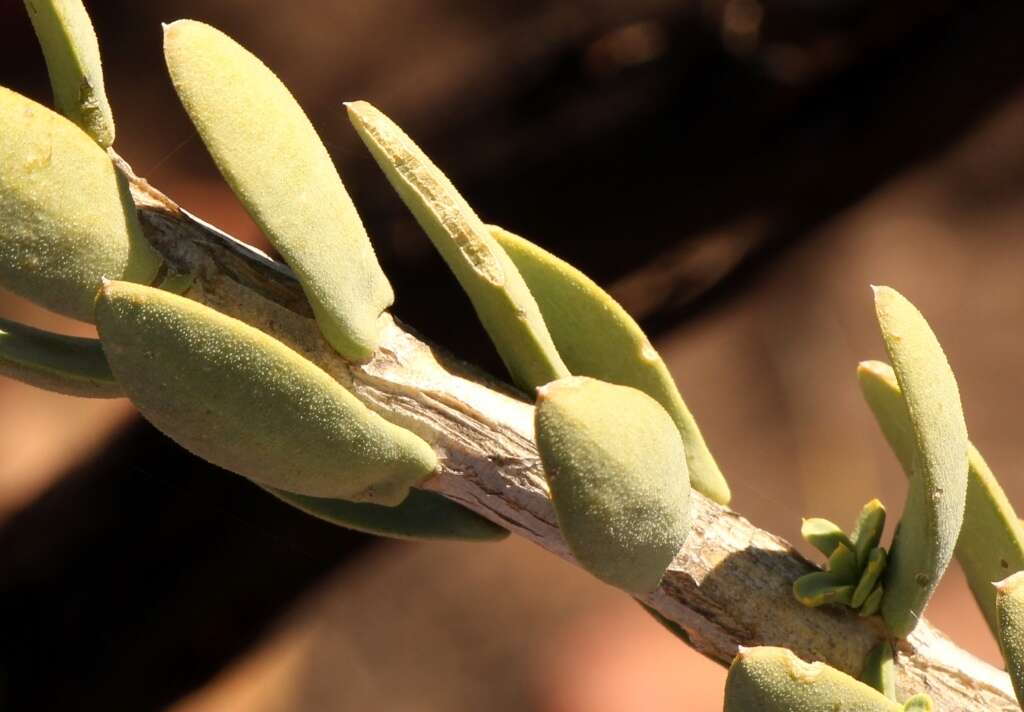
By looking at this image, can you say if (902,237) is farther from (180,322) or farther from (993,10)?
(180,322)

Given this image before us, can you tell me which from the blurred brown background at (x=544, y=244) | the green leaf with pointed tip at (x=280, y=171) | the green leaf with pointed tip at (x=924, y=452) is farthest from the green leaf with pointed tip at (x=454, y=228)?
the blurred brown background at (x=544, y=244)

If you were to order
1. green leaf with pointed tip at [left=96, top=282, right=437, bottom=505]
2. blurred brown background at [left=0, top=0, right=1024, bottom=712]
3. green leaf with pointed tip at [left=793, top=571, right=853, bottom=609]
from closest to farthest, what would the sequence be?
green leaf with pointed tip at [left=96, top=282, right=437, bottom=505] → green leaf with pointed tip at [left=793, top=571, right=853, bottom=609] → blurred brown background at [left=0, top=0, right=1024, bottom=712]

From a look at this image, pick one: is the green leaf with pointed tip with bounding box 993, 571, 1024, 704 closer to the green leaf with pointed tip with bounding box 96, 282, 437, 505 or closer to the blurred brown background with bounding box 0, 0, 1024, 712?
the green leaf with pointed tip with bounding box 96, 282, 437, 505

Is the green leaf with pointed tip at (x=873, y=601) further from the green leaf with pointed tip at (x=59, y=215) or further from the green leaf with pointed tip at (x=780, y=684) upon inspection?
the green leaf with pointed tip at (x=59, y=215)

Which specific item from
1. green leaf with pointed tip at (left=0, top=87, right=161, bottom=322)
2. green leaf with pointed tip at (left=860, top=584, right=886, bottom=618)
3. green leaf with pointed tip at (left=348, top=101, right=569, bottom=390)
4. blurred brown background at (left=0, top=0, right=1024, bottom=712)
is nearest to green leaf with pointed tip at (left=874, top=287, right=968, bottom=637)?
green leaf with pointed tip at (left=860, top=584, right=886, bottom=618)

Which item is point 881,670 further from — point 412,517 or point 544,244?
point 544,244

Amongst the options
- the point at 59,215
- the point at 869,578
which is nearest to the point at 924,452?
the point at 869,578

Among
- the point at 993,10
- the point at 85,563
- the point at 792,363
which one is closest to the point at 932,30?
the point at 993,10
